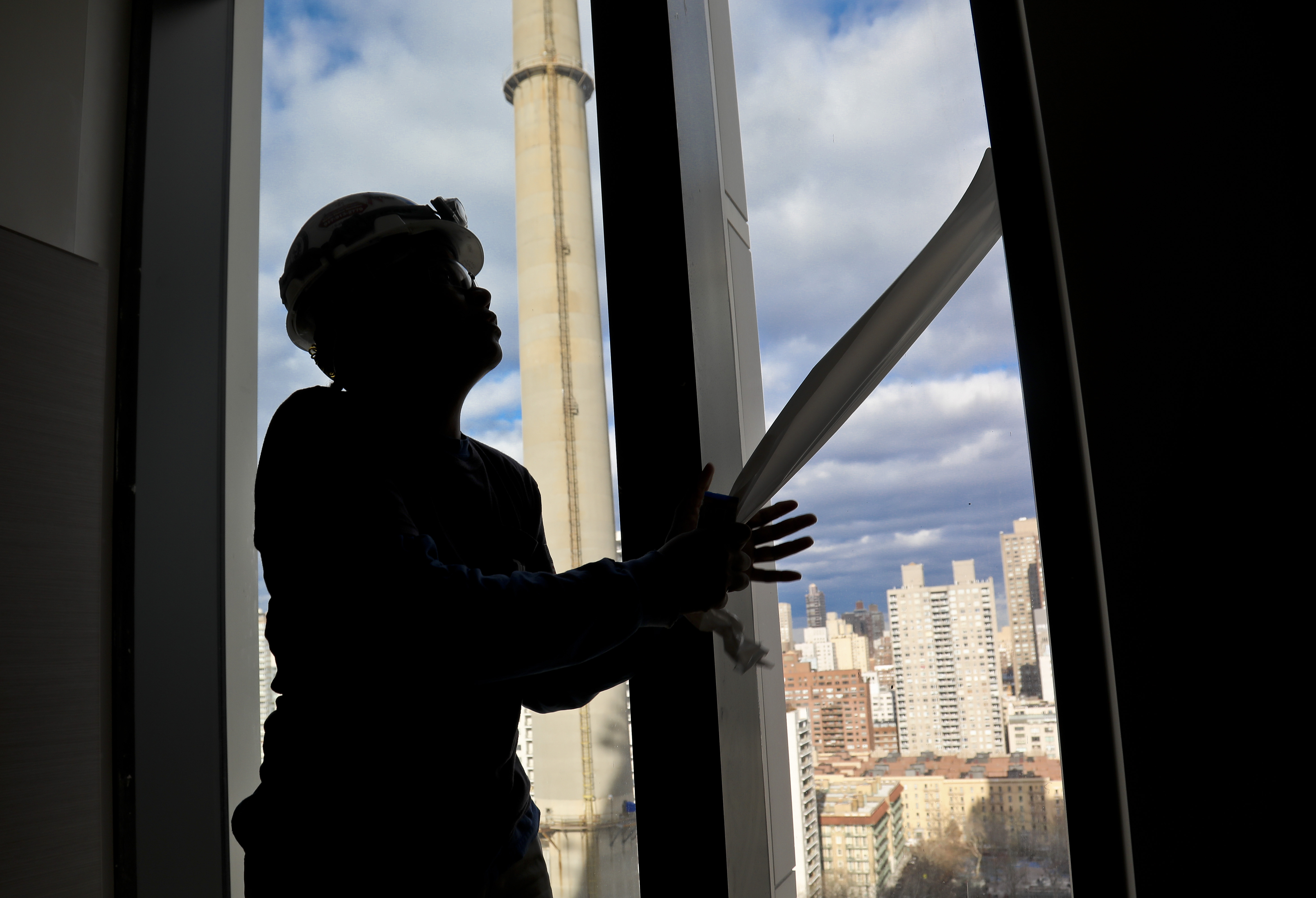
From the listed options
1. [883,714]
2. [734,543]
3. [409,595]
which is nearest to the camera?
[409,595]

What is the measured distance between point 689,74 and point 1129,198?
0.72 meters

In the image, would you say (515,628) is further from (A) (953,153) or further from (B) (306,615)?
(A) (953,153)

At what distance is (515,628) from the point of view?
729 mm

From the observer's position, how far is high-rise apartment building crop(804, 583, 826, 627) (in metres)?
1.12

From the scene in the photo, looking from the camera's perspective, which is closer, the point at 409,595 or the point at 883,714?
the point at 409,595

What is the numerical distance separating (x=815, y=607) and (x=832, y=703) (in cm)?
14

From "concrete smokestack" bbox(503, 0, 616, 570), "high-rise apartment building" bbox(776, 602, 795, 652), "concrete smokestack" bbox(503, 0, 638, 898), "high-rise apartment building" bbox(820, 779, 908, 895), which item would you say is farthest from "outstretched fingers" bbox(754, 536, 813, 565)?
"concrete smokestack" bbox(503, 0, 616, 570)

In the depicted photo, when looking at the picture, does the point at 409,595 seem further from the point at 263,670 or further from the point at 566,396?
the point at 566,396

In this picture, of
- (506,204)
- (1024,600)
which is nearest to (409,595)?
(1024,600)

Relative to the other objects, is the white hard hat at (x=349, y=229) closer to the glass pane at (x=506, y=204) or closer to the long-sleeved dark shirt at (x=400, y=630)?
the glass pane at (x=506, y=204)

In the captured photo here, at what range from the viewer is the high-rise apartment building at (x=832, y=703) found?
1.07 meters

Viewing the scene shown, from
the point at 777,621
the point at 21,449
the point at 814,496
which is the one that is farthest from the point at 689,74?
the point at 21,449

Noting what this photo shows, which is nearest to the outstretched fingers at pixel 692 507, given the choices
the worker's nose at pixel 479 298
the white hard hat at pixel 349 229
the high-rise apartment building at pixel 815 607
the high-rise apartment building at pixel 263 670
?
the high-rise apartment building at pixel 815 607

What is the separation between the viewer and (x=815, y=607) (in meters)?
1.12
